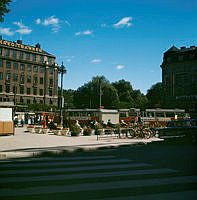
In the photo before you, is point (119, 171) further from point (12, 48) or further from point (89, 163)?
point (12, 48)

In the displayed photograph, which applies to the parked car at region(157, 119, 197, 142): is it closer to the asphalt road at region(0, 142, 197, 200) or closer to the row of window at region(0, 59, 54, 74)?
the asphalt road at region(0, 142, 197, 200)

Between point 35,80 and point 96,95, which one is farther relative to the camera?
point 96,95

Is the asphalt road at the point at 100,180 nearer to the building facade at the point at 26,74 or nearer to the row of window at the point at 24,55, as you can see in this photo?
the building facade at the point at 26,74


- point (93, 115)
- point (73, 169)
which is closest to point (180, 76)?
point (93, 115)

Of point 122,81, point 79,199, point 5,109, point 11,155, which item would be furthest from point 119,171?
point 122,81

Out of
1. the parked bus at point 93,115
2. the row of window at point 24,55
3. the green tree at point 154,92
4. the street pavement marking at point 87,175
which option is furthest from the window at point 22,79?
the street pavement marking at point 87,175

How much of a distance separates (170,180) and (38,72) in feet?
238

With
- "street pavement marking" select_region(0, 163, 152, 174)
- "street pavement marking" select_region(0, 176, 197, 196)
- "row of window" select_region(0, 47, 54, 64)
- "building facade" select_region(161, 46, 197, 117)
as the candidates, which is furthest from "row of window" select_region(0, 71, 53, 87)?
"street pavement marking" select_region(0, 176, 197, 196)

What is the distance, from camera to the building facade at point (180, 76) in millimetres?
60641

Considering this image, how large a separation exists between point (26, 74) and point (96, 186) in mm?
71790

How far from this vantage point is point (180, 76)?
211ft

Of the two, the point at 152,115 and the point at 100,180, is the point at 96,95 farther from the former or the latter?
the point at 100,180

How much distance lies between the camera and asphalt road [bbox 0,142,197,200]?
510 cm

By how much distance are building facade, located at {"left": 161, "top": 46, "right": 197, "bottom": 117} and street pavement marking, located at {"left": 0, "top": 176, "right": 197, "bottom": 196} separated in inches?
2120
